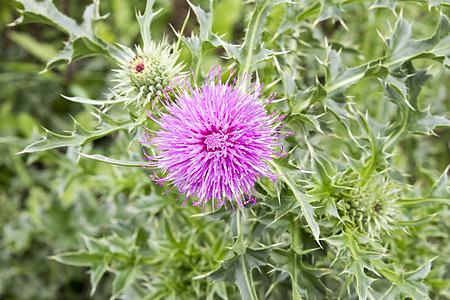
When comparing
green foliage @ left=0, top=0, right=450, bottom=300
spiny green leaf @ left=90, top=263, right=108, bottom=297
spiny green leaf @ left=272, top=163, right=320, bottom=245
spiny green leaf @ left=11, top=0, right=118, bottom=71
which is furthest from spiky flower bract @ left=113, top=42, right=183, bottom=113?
spiny green leaf @ left=90, top=263, right=108, bottom=297

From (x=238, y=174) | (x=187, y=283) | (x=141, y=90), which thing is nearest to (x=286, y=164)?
(x=238, y=174)

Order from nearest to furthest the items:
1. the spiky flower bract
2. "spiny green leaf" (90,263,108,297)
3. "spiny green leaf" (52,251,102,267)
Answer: the spiky flower bract, "spiny green leaf" (90,263,108,297), "spiny green leaf" (52,251,102,267)

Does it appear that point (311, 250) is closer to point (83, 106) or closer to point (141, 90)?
point (141, 90)

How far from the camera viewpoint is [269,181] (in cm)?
294

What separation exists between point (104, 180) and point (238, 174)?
2092 mm

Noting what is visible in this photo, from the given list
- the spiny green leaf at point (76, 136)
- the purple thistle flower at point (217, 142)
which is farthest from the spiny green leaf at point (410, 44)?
the spiny green leaf at point (76, 136)

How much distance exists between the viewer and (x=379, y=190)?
2879 mm

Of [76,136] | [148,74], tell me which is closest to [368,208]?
[148,74]

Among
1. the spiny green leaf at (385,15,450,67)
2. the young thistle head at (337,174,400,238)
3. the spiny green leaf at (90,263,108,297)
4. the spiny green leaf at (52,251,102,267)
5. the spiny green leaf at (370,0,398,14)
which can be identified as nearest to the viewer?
the young thistle head at (337,174,400,238)

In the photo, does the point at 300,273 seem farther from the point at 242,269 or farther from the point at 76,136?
the point at 76,136

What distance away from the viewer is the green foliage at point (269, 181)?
262cm

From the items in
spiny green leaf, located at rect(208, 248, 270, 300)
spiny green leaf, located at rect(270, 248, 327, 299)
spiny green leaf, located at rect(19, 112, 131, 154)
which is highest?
spiny green leaf, located at rect(19, 112, 131, 154)

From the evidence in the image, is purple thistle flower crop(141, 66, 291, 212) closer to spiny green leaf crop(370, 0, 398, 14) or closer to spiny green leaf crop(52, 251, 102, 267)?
spiny green leaf crop(370, 0, 398, 14)

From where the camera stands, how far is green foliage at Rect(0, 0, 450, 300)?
2.62 m
